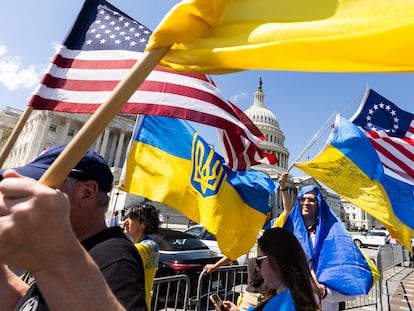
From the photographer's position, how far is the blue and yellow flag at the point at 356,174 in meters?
3.96

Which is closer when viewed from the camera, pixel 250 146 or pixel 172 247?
pixel 250 146

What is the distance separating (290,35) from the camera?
44.6 inches

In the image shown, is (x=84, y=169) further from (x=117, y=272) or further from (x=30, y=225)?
(x=30, y=225)

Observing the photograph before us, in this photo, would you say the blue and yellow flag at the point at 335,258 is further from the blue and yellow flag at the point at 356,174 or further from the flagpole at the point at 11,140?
the flagpole at the point at 11,140

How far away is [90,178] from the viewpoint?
4.83ft

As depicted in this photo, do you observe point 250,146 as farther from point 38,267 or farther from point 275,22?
point 38,267

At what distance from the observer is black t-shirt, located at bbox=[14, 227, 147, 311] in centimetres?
111

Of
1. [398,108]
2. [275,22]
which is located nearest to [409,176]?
[398,108]

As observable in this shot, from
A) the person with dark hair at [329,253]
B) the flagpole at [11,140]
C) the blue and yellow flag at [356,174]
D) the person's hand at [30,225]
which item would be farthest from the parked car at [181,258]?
the person's hand at [30,225]

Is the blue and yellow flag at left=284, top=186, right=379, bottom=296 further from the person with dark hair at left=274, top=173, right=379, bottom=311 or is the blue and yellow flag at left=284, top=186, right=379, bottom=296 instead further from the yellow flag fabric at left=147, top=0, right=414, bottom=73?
the yellow flag fabric at left=147, top=0, right=414, bottom=73

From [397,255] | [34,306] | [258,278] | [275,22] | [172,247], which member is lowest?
[397,255]

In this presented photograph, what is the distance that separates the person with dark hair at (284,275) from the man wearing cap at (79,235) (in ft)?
3.20

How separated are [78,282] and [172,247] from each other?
540 cm

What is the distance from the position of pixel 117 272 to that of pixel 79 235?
0.38 metres
